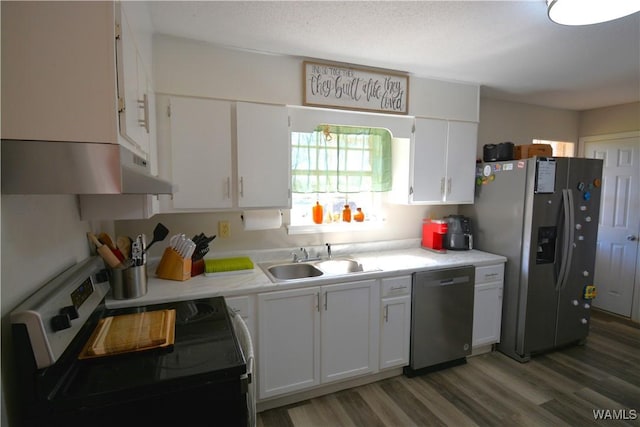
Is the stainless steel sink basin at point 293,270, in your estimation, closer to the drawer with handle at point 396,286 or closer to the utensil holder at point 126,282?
the drawer with handle at point 396,286

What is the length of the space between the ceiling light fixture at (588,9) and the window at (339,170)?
1.42 m

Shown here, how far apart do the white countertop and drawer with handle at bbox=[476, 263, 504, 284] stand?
0.16 ft

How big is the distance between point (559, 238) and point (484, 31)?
183 cm

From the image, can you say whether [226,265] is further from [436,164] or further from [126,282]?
[436,164]

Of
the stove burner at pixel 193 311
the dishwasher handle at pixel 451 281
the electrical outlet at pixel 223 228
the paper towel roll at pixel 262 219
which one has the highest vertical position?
the paper towel roll at pixel 262 219

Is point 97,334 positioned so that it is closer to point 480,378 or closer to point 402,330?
point 402,330

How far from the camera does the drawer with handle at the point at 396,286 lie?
2.30 meters

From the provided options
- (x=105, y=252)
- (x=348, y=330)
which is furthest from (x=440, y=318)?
(x=105, y=252)

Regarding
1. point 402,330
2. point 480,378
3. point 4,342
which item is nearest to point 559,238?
point 480,378

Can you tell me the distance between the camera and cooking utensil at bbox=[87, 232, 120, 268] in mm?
1635

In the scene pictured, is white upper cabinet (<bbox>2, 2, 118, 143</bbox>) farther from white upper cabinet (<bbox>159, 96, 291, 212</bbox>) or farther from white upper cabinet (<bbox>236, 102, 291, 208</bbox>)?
white upper cabinet (<bbox>236, 102, 291, 208</bbox>)

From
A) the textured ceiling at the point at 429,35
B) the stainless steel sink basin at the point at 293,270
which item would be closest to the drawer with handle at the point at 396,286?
the stainless steel sink basin at the point at 293,270

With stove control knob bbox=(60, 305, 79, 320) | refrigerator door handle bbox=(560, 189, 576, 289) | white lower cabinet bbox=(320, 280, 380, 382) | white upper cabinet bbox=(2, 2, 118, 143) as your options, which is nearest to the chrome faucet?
white lower cabinet bbox=(320, 280, 380, 382)

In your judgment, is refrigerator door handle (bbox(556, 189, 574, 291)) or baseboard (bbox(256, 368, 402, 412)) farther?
refrigerator door handle (bbox(556, 189, 574, 291))
